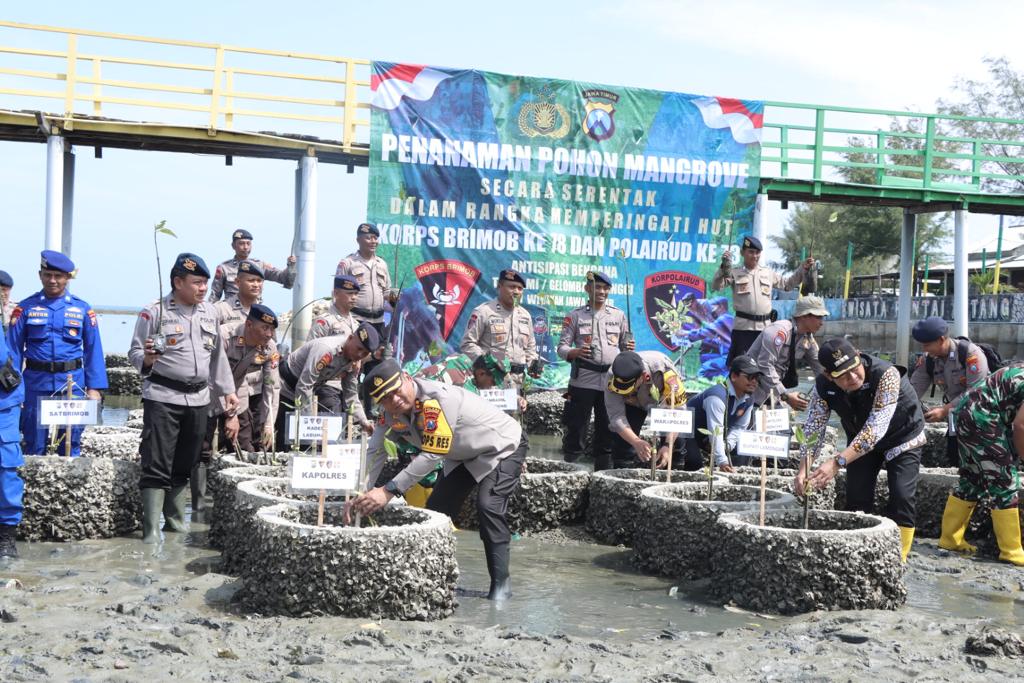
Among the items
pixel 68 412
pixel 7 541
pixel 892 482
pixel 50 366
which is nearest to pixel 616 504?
pixel 892 482

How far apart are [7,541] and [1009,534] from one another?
6.13m

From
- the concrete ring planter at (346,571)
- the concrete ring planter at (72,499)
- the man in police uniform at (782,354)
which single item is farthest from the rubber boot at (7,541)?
the man in police uniform at (782,354)

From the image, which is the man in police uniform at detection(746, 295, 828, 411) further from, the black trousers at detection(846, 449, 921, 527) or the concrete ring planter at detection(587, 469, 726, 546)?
the black trousers at detection(846, 449, 921, 527)

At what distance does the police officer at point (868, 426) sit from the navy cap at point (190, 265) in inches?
154

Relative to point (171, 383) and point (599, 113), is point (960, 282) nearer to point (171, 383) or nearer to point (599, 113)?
point (599, 113)

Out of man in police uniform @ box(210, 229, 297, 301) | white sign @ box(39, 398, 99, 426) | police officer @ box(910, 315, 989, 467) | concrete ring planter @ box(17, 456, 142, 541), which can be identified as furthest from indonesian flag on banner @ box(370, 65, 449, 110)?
concrete ring planter @ box(17, 456, 142, 541)

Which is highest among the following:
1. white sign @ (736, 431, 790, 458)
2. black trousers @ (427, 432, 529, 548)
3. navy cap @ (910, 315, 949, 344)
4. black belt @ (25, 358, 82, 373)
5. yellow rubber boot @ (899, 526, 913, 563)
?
navy cap @ (910, 315, 949, 344)

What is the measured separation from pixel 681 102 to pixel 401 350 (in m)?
5.05

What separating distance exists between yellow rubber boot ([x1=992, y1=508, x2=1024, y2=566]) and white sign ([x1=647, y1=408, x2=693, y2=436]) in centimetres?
206

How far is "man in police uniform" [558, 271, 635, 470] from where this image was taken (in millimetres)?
9781

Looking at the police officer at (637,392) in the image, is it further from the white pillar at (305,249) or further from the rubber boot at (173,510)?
the white pillar at (305,249)

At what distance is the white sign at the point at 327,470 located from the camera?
211 inches

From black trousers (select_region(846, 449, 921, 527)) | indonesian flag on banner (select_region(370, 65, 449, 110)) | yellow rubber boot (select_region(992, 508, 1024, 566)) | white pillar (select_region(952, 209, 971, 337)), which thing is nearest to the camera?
black trousers (select_region(846, 449, 921, 527))

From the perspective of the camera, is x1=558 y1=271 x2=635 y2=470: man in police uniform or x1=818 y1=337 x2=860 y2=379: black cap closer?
x1=818 y1=337 x2=860 y2=379: black cap
